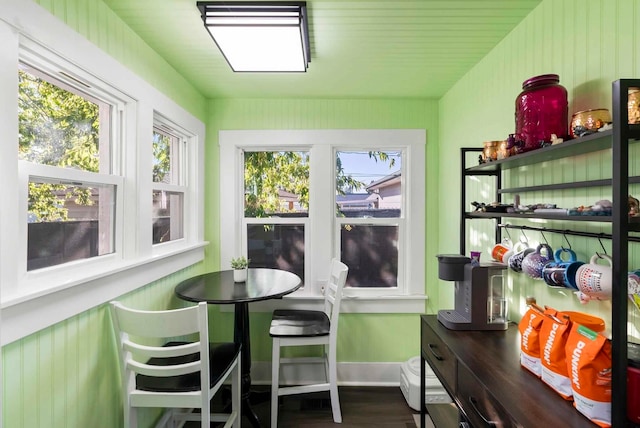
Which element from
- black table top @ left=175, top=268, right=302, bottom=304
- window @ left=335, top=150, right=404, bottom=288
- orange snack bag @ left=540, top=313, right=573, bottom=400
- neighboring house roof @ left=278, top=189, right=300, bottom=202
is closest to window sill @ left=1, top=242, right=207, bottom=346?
black table top @ left=175, top=268, right=302, bottom=304

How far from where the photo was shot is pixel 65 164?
1.36 m

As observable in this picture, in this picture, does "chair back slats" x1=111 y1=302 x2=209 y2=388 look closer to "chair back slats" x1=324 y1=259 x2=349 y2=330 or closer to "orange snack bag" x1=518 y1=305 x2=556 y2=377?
"chair back slats" x1=324 y1=259 x2=349 y2=330

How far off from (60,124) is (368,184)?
2074mm

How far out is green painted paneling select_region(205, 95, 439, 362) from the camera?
8.70ft

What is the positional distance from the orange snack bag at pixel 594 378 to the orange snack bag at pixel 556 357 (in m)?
0.08

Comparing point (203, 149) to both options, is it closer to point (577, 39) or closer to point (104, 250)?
point (104, 250)

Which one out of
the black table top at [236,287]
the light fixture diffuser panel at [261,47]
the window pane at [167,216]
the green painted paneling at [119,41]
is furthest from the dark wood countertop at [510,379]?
the green painted paneling at [119,41]

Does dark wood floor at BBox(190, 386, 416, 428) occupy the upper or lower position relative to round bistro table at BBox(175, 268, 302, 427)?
lower

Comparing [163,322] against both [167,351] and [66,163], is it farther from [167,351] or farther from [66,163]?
[66,163]

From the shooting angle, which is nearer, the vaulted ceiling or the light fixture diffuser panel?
the vaulted ceiling

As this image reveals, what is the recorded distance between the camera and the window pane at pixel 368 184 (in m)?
2.76

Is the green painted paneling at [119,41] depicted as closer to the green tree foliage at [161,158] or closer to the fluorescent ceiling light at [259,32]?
the green tree foliage at [161,158]

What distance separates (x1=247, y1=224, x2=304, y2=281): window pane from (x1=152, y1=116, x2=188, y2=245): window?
0.61 metres

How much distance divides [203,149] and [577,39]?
7.79 feet
